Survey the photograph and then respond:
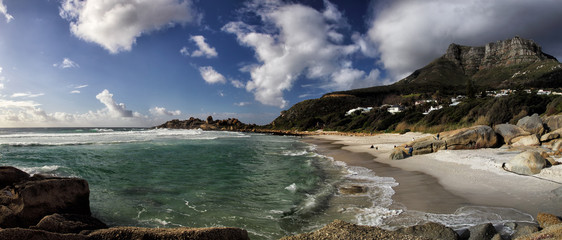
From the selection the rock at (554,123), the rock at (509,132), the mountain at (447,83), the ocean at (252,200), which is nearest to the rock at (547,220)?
the ocean at (252,200)

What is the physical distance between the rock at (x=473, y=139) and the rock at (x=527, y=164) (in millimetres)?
6638

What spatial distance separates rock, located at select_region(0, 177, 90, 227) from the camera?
5766 millimetres

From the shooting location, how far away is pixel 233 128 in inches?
4530

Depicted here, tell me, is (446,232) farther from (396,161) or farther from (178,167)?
(178,167)

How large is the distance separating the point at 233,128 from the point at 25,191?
362ft

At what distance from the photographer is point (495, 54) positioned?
160500 mm

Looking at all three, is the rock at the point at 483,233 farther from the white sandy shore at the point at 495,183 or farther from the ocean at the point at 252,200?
the white sandy shore at the point at 495,183

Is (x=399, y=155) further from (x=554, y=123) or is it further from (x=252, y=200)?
(x=252, y=200)

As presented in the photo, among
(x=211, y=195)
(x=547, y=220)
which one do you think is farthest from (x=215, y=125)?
(x=547, y=220)

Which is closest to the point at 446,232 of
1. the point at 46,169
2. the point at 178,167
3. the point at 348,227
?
the point at 348,227

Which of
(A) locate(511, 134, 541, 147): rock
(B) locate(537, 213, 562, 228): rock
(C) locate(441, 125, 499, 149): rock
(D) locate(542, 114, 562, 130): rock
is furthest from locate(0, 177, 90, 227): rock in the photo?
(D) locate(542, 114, 562, 130): rock

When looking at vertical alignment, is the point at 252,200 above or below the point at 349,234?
below

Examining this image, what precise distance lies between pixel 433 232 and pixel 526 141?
54.2 feet

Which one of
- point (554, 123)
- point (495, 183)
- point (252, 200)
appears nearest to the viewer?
point (495, 183)
